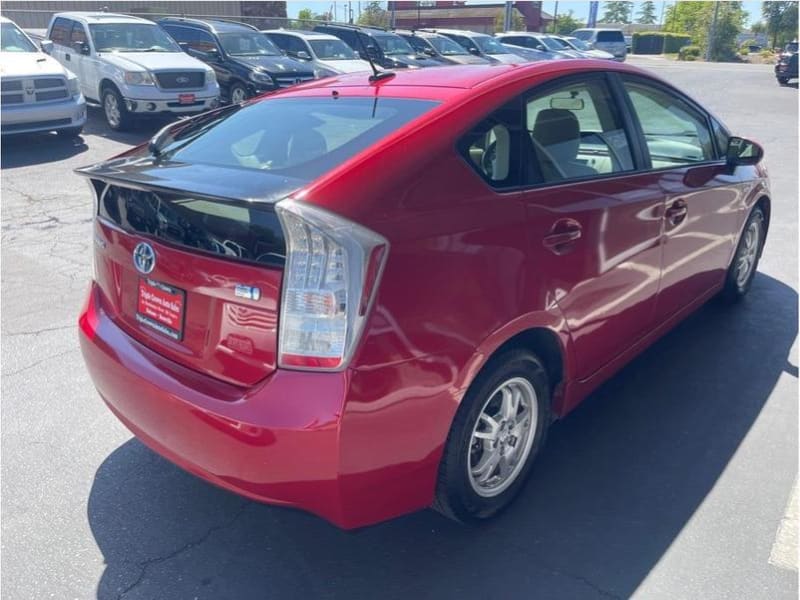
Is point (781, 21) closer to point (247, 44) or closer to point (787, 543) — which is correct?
point (247, 44)

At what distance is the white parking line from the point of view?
8.68 ft

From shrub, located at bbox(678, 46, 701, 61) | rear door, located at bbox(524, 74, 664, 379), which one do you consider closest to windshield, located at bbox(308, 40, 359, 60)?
rear door, located at bbox(524, 74, 664, 379)

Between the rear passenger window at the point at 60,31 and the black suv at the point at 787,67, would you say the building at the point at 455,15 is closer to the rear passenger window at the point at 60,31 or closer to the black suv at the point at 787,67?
the black suv at the point at 787,67

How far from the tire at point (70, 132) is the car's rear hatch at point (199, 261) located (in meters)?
9.12

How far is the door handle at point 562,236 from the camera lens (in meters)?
2.71

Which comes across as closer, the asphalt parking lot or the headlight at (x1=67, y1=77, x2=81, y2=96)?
the asphalt parking lot

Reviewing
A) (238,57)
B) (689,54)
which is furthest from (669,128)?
(689,54)

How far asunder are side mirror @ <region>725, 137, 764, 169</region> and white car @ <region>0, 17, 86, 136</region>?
9.35m

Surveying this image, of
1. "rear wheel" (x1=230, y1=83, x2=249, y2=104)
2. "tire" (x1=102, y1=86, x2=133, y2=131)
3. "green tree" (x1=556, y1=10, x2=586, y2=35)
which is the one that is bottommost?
"tire" (x1=102, y1=86, x2=133, y2=131)

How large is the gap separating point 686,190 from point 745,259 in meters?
1.66

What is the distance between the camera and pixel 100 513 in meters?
2.86

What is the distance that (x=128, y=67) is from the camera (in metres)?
11.4

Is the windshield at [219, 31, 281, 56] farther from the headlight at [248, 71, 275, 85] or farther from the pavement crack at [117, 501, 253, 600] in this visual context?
the pavement crack at [117, 501, 253, 600]

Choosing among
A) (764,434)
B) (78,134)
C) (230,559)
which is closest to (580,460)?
(764,434)
